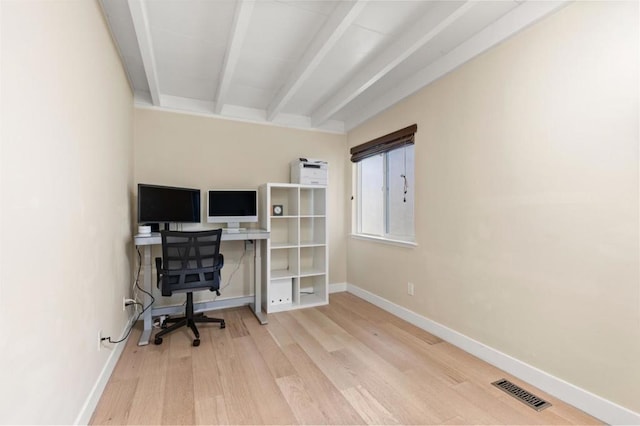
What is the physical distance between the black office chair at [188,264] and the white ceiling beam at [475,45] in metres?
2.29

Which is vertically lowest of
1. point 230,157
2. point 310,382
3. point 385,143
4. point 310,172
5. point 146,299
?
point 310,382

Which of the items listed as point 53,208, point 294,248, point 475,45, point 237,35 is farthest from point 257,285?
point 475,45

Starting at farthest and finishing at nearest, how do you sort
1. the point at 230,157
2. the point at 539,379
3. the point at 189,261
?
the point at 230,157 < the point at 189,261 < the point at 539,379

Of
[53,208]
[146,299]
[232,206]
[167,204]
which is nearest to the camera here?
[53,208]

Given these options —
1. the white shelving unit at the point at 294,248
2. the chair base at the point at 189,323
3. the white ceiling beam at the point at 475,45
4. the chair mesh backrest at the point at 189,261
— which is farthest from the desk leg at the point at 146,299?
the white ceiling beam at the point at 475,45

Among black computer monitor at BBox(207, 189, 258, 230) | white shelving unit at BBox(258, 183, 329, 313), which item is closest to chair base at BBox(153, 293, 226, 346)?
white shelving unit at BBox(258, 183, 329, 313)

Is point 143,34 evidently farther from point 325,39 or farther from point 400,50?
point 400,50

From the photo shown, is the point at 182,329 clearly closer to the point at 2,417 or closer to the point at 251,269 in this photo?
the point at 251,269

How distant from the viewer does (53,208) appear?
117 cm

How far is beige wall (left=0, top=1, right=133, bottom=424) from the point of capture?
89 centimetres

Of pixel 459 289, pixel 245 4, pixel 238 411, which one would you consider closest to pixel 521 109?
pixel 459 289

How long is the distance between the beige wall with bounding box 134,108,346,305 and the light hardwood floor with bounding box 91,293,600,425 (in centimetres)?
113

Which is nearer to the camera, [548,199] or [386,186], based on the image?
[548,199]

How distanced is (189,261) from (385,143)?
241 centimetres
